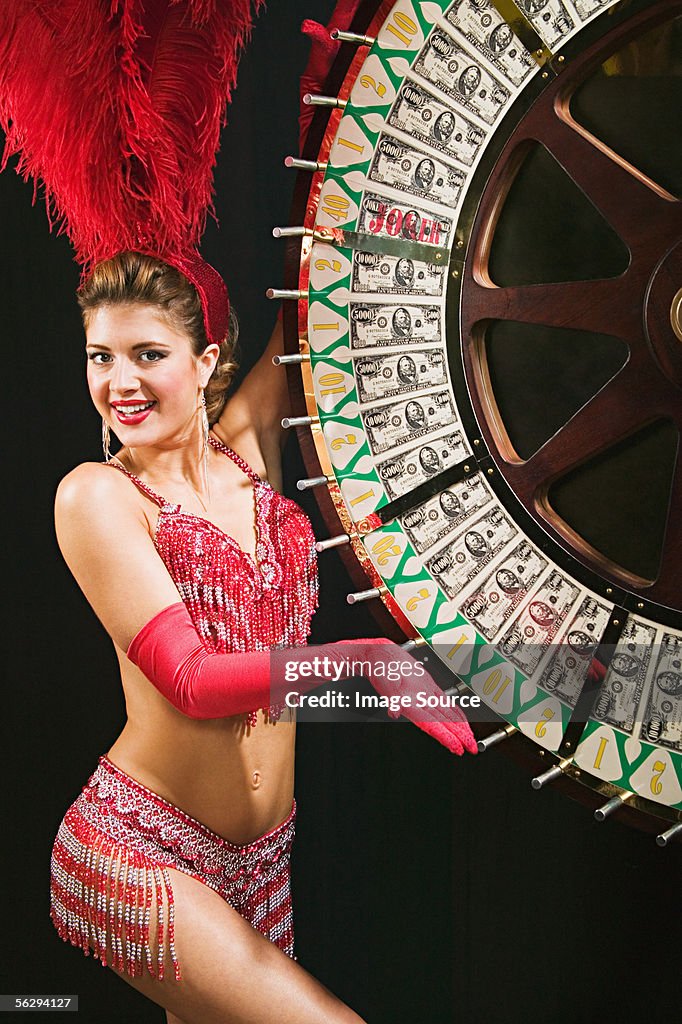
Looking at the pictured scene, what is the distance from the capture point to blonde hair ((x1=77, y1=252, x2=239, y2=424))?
4.24 feet

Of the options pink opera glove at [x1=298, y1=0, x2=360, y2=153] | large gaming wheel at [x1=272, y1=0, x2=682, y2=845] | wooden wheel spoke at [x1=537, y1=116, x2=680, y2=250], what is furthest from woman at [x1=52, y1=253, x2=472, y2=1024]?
wooden wheel spoke at [x1=537, y1=116, x2=680, y2=250]

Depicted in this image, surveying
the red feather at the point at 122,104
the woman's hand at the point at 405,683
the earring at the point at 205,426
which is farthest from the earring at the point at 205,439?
the woman's hand at the point at 405,683

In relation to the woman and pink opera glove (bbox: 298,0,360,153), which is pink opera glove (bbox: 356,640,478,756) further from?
pink opera glove (bbox: 298,0,360,153)

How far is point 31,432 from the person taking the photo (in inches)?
59.4

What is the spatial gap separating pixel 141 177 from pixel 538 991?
46.9 inches

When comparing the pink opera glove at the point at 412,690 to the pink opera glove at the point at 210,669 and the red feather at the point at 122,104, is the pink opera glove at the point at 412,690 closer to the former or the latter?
the pink opera glove at the point at 210,669

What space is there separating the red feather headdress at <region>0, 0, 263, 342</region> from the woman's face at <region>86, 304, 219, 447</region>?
0.06m

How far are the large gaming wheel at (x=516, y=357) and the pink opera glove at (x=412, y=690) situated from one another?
0.10 ft

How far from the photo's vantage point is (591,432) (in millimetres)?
1153

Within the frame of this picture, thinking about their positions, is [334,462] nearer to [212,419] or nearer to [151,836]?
[212,419]

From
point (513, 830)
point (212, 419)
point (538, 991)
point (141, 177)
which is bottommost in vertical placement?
point (538, 991)

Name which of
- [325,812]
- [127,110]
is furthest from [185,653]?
[127,110]

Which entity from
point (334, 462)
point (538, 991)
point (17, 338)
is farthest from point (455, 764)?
point (17, 338)

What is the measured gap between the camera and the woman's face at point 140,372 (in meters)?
1.29
